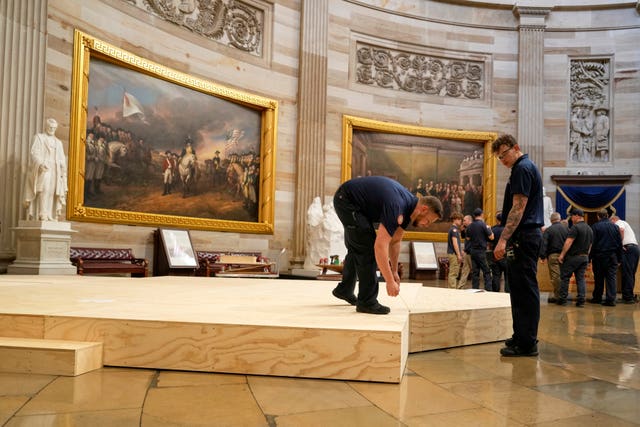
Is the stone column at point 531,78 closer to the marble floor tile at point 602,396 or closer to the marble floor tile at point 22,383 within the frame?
the marble floor tile at point 602,396

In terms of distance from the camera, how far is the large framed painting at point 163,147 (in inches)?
471

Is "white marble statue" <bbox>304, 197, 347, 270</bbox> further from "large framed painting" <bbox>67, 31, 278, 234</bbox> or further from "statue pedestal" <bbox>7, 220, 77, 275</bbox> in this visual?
"statue pedestal" <bbox>7, 220, 77, 275</bbox>

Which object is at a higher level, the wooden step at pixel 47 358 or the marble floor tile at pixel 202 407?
the wooden step at pixel 47 358

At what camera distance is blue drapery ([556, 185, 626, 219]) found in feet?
63.5


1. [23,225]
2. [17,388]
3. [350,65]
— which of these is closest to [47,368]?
[17,388]

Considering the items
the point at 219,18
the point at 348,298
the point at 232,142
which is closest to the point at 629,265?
the point at 348,298

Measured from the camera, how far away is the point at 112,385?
347 cm

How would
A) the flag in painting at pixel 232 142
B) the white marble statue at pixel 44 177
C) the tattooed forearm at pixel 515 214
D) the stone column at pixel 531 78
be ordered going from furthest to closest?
1. the stone column at pixel 531 78
2. the flag in painting at pixel 232 142
3. the white marble statue at pixel 44 177
4. the tattooed forearm at pixel 515 214

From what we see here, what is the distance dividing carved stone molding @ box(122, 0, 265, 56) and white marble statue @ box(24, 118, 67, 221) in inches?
186

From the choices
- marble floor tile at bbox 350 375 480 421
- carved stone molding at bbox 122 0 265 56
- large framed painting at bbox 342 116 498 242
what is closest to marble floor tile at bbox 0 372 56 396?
marble floor tile at bbox 350 375 480 421

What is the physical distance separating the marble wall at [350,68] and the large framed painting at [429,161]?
1.44ft

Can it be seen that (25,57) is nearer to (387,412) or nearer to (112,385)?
(112,385)

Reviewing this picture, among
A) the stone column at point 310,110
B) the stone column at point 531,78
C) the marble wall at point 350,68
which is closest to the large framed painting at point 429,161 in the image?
the marble wall at point 350,68

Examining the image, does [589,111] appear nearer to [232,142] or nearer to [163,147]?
[232,142]
